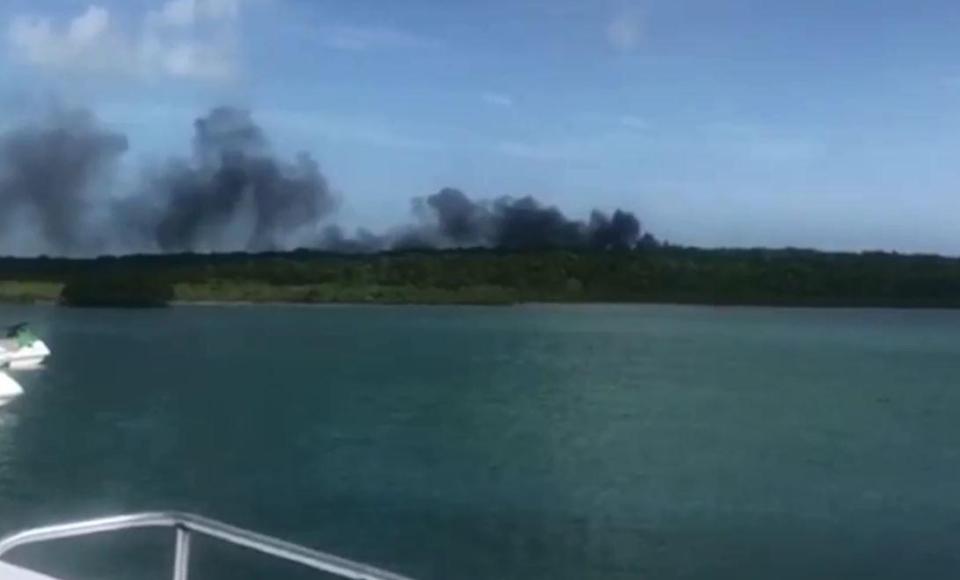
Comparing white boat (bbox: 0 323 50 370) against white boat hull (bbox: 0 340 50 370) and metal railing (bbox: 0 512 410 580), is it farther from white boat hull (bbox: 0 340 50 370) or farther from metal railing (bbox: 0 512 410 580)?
metal railing (bbox: 0 512 410 580)

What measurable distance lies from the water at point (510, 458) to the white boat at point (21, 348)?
2.15ft

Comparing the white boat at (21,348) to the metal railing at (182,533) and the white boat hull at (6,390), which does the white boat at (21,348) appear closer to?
the white boat hull at (6,390)

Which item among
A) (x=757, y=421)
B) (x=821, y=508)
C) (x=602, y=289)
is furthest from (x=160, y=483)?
(x=602, y=289)

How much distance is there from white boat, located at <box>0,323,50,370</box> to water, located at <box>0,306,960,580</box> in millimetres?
655

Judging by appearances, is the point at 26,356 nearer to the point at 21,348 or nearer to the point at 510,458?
the point at 21,348

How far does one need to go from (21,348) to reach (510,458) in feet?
68.0

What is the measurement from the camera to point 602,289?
7794 centimetres

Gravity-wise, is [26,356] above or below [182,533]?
below

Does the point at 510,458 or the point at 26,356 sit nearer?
the point at 510,458

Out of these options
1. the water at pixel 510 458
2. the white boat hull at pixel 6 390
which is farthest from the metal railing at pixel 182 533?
the white boat hull at pixel 6 390

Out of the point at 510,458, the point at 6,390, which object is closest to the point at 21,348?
the point at 6,390

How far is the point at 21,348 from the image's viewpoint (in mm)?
50344

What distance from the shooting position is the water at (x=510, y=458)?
23.0 m

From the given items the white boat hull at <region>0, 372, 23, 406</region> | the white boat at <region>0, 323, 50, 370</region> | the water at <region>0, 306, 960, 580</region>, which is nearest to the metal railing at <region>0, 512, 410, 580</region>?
the water at <region>0, 306, 960, 580</region>
